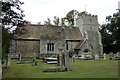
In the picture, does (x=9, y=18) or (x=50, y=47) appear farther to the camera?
(x=50, y=47)

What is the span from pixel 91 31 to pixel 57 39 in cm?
1102

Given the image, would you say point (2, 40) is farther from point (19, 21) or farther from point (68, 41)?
point (68, 41)

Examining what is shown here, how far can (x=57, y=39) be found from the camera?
1133 inches

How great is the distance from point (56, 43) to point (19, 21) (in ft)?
60.1

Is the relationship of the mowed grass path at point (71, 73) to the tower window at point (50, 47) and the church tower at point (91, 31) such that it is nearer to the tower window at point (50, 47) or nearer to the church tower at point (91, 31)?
the tower window at point (50, 47)

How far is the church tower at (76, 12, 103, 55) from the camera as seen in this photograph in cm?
3272

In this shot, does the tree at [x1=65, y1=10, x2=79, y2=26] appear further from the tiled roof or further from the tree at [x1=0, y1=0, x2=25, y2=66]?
the tree at [x1=0, y1=0, x2=25, y2=66]

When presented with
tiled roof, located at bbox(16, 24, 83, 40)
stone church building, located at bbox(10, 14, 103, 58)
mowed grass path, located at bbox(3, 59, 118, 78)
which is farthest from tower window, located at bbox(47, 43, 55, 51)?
mowed grass path, located at bbox(3, 59, 118, 78)

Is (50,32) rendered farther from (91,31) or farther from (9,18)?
(9,18)

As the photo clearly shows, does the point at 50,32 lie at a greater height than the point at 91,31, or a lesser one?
lesser

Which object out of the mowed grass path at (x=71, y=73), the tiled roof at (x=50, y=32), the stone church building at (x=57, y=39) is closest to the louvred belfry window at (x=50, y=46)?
the stone church building at (x=57, y=39)

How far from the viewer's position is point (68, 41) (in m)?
30.8

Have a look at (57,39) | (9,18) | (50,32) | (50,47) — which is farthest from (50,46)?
(9,18)

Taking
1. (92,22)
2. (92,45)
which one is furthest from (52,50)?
(92,22)
